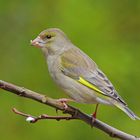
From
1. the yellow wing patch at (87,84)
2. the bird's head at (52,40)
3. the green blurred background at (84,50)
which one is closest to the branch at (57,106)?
the yellow wing patch at (87,84)

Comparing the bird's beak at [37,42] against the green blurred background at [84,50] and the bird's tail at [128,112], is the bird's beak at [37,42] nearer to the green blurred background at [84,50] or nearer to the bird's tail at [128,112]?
the bird's tail at [128,112]

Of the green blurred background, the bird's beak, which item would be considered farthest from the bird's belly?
the green blurred background

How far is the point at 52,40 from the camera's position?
18.9 feet

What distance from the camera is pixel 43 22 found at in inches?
289

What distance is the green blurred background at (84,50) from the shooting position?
6984 millimetres

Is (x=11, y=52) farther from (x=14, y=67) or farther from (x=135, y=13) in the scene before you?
(x=135, y=13)

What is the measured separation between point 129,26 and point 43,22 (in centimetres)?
90

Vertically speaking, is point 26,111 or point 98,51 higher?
point 98,51

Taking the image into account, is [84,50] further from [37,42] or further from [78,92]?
[78,92]

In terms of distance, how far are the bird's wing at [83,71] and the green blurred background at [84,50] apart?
1.11 meters

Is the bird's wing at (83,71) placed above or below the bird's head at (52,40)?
below

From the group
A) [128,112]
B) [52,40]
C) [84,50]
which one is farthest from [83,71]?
[84,50]

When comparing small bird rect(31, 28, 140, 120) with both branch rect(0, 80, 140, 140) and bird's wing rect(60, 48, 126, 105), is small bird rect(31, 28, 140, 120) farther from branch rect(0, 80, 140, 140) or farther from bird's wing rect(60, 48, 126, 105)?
branch rect(0, 80, 140, 140)

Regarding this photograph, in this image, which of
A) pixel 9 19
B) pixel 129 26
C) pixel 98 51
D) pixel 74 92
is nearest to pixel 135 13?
pixel 129 26
